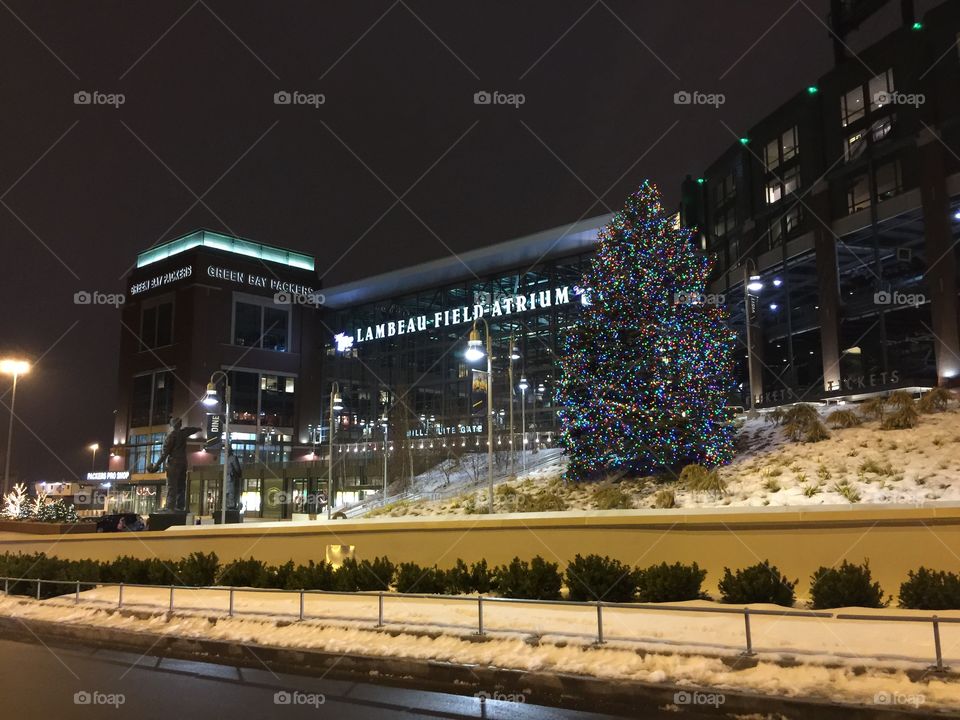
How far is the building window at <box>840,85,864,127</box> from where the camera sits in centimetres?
4440

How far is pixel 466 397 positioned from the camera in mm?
78562

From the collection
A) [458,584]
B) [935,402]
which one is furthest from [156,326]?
[935,402]

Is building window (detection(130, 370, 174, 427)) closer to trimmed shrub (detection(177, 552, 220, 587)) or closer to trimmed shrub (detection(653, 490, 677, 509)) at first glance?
trimmed shrub (detection(177, 552, 220, 587))

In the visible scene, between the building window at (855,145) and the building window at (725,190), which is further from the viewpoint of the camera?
the building window at (725,190)

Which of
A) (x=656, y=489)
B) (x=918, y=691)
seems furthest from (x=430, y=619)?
(x=656, y=489)

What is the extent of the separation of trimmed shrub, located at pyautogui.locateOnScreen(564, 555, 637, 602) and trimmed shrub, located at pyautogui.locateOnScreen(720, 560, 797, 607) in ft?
5.41

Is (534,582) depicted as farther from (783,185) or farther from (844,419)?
(783,185)

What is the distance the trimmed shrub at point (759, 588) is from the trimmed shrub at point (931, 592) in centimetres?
160

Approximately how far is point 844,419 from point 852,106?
2854cm

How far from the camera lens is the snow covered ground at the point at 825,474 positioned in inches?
742

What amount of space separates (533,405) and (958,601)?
201 ft

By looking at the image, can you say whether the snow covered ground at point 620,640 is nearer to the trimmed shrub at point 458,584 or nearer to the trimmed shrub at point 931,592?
the trimmed shrub at point 931,592

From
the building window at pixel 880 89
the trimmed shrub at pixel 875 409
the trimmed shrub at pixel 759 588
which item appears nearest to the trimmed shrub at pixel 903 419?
the trimmed shrub at pixel 875 409

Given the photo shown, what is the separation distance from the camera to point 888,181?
42.4 m
